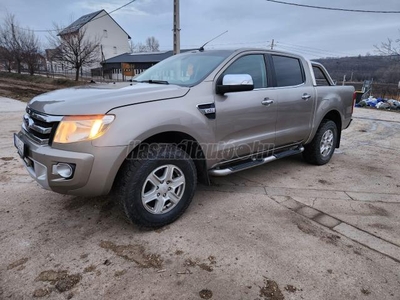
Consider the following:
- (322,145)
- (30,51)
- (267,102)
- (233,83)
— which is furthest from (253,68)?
(30,51)

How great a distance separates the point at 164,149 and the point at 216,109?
697 mm

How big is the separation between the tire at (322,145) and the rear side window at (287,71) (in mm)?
938

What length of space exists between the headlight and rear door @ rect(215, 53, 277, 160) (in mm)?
1188

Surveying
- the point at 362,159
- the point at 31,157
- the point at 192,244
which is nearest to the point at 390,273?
the point at 192,244

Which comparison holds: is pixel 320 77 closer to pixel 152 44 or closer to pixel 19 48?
pixel 19 48

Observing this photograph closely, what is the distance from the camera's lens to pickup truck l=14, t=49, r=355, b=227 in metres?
2.16

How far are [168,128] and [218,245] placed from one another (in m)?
1.11

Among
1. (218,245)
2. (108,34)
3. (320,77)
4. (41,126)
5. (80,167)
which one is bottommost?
(218,245)

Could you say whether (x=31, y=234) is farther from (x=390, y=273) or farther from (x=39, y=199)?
(x=390, y=273)

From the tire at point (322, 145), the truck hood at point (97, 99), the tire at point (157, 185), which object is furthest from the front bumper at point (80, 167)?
the tire at point (322, 145)

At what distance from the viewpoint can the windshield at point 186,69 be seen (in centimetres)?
296

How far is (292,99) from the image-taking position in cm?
364

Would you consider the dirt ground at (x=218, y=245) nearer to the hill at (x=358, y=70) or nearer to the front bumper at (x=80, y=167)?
the front bumper at (x=80, y=167)

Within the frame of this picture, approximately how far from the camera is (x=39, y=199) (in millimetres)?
3172
